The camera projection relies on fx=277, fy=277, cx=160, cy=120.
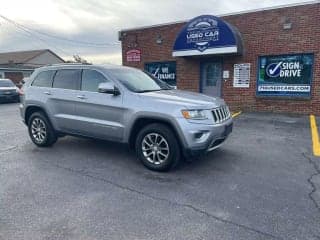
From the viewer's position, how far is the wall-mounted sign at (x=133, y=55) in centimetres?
1463

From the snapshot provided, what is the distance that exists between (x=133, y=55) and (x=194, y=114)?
11106mm

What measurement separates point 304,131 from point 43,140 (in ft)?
22.7

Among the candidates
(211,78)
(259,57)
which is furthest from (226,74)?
(259,57)

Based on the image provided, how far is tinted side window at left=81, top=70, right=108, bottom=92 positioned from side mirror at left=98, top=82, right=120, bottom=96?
0.31m

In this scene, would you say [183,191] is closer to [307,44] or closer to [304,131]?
[304,131]

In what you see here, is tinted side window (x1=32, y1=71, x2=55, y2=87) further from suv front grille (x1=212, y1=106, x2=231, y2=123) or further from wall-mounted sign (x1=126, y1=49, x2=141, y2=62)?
wall-mounted sign (x1=126, y1=49, x2=141, y2=62)

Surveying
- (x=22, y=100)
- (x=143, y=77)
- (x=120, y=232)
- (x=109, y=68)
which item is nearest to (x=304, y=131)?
(x=143, y=77)

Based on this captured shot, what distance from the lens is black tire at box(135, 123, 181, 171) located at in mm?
4461

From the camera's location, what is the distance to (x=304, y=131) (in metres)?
7.91

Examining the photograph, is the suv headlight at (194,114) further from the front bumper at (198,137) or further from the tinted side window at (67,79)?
the tinted side window at (67,79)

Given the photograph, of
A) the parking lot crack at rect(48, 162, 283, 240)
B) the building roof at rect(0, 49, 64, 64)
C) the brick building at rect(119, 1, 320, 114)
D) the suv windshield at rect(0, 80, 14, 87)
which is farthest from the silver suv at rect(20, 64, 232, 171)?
the building roof at rect(0, 49, 64, 64)

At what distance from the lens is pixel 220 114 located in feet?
15.9

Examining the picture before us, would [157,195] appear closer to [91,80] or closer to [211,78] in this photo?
[91,80]

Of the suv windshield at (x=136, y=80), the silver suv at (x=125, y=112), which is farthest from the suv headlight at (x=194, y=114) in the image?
the suv windshield at (x=136, y=80)
